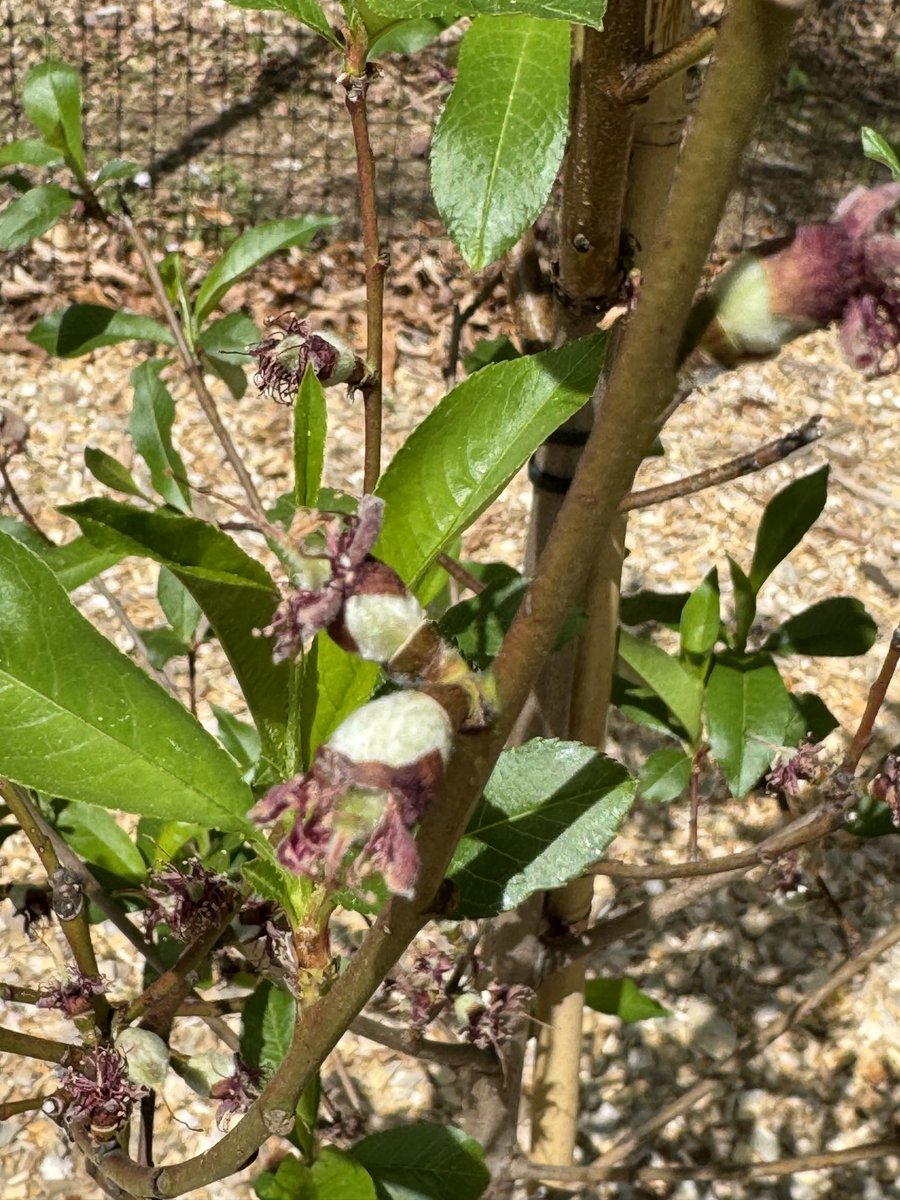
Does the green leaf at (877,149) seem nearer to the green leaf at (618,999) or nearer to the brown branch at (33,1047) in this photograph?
the brown branch at (33,1047)

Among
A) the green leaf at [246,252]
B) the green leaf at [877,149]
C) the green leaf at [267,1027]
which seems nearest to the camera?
the green leaf at [877,149]

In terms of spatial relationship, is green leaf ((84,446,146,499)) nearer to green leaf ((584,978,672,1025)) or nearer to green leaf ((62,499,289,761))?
green leaf ((62,499,289,761))

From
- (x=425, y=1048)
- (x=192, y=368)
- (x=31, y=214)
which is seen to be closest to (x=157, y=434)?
(x=192, y=368)

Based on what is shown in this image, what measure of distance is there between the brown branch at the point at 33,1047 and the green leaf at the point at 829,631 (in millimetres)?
809

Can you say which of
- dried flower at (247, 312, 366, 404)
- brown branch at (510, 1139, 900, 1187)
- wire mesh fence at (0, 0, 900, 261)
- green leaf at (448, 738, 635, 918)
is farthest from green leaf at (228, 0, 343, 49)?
wire mesh fence at (0, 0, 900, 261)

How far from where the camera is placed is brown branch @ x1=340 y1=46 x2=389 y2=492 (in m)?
0.68

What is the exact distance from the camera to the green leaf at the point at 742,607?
126 centimetres

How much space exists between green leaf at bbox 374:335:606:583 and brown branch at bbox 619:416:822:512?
63 mm

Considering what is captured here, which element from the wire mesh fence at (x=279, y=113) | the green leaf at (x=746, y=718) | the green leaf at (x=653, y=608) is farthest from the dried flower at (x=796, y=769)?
the wire mesh fence at (x=279, y=113)

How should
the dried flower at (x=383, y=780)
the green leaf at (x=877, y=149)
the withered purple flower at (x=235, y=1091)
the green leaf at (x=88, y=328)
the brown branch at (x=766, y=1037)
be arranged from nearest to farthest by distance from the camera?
the dried flower at (x=383, y=780), the green leaf at (x=877, y=149), the withered purple flower at (x=235, y=1091), the brown branch at (x=766, y=1037), the green leaf at (x=88, y=328)

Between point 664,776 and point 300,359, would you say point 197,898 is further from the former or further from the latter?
point 664,776

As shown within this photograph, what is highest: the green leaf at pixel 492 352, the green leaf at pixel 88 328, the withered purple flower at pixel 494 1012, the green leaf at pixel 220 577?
the green leaf at pixel 88 328

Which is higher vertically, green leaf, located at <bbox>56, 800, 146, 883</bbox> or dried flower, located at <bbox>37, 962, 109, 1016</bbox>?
green leaf, located at <bbox>56, 800, 146, 883</bbox>

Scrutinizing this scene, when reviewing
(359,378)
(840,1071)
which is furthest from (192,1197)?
(359,378)
